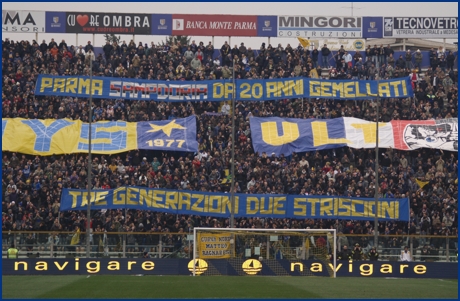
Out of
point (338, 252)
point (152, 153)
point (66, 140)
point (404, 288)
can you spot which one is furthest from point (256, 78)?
point (404, 288)

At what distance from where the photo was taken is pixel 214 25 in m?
64.9

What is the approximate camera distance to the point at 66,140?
162 ft

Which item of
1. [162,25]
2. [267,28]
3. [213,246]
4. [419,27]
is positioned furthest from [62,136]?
[419,27]

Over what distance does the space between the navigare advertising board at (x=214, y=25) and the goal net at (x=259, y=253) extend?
90.4 feet

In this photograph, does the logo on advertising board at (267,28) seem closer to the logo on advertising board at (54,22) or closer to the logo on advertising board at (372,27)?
the logo on advertising board at (372,27)

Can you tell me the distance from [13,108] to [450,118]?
26.2 metres

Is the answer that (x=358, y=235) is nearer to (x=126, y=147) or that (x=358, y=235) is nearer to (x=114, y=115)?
(x=126, y=147)

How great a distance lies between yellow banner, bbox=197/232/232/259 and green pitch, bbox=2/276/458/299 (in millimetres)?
4903

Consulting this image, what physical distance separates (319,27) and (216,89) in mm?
15602

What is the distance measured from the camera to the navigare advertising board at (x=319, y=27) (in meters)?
65.0

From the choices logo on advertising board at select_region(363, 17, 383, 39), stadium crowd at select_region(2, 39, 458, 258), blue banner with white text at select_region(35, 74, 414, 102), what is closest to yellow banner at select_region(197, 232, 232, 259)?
stadium crowd at select_region(2, 39, 458, 258)

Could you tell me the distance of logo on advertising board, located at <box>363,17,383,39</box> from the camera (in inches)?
2581

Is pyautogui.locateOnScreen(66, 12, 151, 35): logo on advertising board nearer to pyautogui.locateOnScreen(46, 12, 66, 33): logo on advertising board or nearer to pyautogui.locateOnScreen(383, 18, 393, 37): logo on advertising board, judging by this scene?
pyautogui.locateOnScreen(46, 12, 66, 33): logo on advertising board

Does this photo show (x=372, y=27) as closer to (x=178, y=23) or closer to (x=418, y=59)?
(x=418, y=59)
